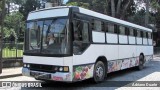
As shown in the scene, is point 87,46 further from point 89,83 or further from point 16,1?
point 16,1

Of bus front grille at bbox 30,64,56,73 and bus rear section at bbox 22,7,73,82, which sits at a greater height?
bus rear section at bbox 22,7,73,82

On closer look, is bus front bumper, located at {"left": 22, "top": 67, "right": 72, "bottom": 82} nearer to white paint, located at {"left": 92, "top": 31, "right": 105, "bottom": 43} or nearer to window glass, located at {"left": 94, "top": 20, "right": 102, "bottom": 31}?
white paint, located at {"left": 92, "top": 31, "right": 105, "bottom": 43}

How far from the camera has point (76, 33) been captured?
9688 millimetres

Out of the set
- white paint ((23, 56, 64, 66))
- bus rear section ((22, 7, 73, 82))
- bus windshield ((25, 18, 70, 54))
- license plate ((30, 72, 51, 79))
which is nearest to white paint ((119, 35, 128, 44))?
bus rear section ((22, 7, 73, 82))

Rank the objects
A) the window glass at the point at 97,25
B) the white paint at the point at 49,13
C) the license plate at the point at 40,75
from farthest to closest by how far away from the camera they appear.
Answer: the window glass at the point at 97,25
the white paint at the point at 49,13
the license plate at the point at 40,75

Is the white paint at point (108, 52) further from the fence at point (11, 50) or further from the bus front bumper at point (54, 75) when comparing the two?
the fence at point (11, 50)

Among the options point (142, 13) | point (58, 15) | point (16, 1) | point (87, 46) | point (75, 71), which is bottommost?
point (75, 71)

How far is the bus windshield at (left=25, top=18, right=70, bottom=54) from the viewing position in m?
9.37

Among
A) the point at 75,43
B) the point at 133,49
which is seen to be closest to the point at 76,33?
the point at 75,43

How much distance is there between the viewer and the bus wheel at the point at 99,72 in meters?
11.0

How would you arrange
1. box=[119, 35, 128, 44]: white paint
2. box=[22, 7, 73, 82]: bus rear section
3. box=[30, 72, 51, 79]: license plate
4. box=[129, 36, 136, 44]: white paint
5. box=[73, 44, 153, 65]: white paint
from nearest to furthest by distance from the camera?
box=[22, 7, 73, 82]: bus rear section → box=[30, 72, 51, 79]: license plate → box=[73, 44, 153, 65]: white paint → box=[119, 35, 128, 44]: white paint → box=[129, 36, 136, 44]: white paint

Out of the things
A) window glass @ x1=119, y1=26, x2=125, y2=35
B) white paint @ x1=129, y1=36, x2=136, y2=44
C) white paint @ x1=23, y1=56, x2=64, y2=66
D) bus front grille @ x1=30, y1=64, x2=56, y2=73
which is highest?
window glass @ x1=119, y1=26, x2=125, y2=35

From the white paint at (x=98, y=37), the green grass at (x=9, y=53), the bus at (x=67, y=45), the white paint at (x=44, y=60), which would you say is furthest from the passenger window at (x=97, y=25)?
the green grass at (x=9, y=53)

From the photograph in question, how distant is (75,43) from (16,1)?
259ft
